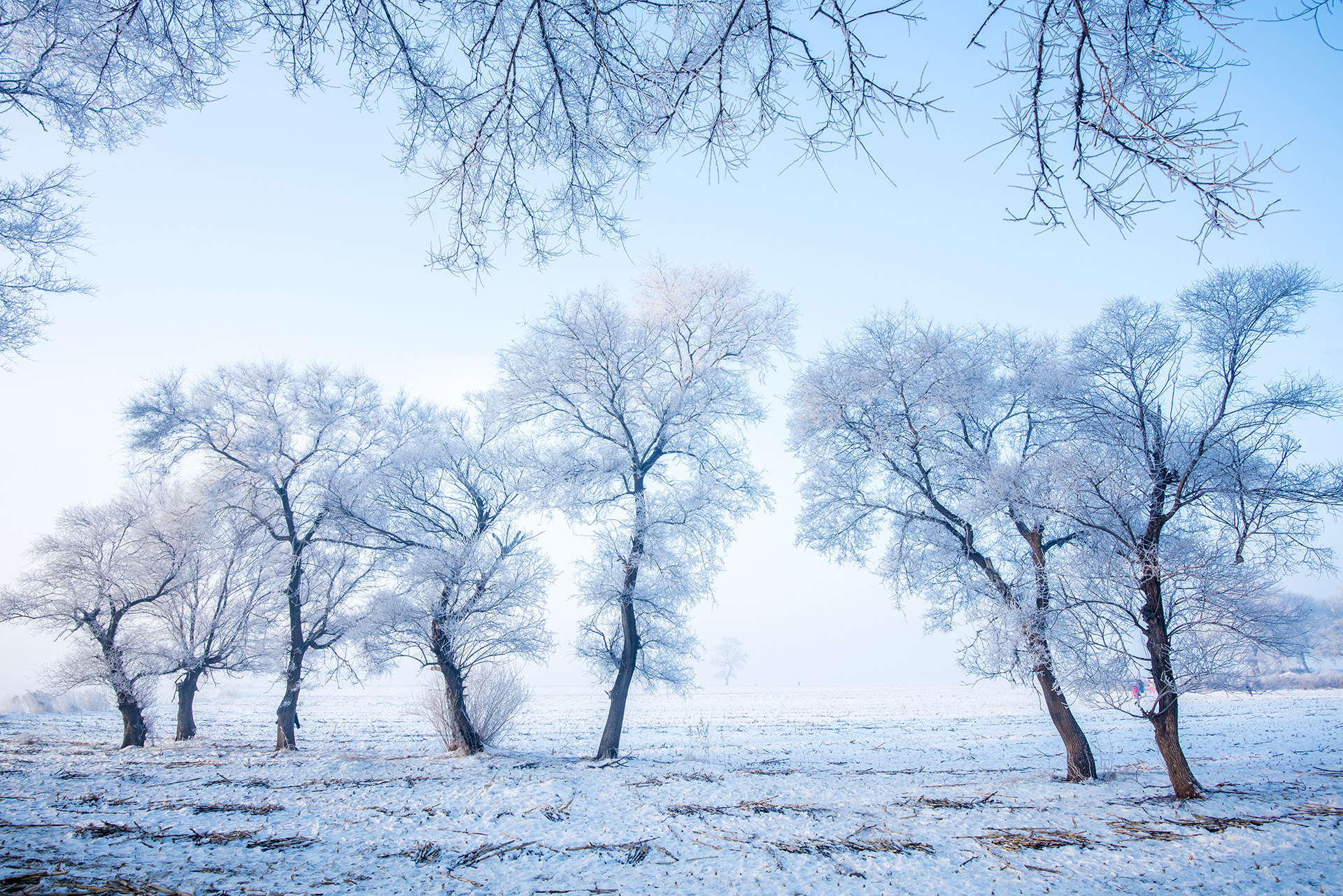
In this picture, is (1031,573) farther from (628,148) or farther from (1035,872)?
(628,148)

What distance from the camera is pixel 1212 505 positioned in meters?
8.00

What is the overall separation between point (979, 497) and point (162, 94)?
32.8ft

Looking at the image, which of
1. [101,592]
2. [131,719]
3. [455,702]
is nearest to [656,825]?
[455,702]

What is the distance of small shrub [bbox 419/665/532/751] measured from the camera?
13133 mm

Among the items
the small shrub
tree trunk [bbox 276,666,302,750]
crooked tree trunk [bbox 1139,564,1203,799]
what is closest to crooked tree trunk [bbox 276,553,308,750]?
tree trunk [bbox 276,666,302,750]

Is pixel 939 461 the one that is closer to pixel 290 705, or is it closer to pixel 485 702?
pixel 485 702

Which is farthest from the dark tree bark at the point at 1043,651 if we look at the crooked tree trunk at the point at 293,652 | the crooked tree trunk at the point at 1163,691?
the crooked tree trunk at the point at 293,652

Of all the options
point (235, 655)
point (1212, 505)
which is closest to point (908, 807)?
point (1212, 505)

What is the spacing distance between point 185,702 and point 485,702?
11566 mm

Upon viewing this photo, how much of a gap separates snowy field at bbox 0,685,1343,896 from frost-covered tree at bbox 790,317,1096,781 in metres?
2.71

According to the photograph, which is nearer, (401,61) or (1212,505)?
(401,61)

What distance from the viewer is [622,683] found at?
1148 cm

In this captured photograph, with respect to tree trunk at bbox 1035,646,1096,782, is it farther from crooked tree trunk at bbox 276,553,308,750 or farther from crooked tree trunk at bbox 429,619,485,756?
crooked tree trunk at bbox 276,553,308,750

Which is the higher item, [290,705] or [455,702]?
[455,702]
